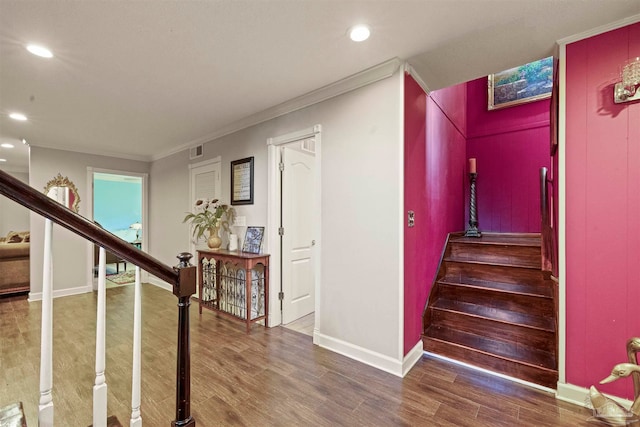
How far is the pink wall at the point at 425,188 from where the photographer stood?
2.29 m

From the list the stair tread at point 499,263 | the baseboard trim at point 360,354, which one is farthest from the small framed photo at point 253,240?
the stair tread at point 499,263

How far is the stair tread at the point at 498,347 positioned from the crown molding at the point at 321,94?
90.9 inches

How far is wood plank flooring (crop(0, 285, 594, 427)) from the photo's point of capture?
1.70m

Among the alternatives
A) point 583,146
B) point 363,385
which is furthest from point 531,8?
point 363,385

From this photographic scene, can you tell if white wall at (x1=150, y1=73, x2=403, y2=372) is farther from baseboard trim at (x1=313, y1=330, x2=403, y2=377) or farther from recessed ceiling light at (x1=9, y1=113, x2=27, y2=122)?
recessed ceiling light at (x1=9, y1=113, x2=27, y2=122)

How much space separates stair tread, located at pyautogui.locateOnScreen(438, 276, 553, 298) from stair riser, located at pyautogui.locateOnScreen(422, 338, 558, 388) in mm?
641

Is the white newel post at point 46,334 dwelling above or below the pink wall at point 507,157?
below

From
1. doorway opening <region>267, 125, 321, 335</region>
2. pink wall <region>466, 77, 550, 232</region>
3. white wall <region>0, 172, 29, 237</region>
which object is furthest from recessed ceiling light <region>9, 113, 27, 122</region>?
pink wall <region>466, 77, 550, 232</region>

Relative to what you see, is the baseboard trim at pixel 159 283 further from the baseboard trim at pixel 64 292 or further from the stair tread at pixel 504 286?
the stair tread at pixel 504 286

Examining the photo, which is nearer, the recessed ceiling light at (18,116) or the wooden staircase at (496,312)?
the wooden staircase at (496,312)

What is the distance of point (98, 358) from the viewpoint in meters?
1.07

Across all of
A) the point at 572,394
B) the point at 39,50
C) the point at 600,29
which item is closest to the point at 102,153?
the point at 39,50

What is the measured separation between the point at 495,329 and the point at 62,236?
6.32 m

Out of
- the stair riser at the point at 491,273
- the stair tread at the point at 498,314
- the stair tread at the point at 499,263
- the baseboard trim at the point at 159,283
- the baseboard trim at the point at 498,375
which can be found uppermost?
the stair tread at the point at 499,263
